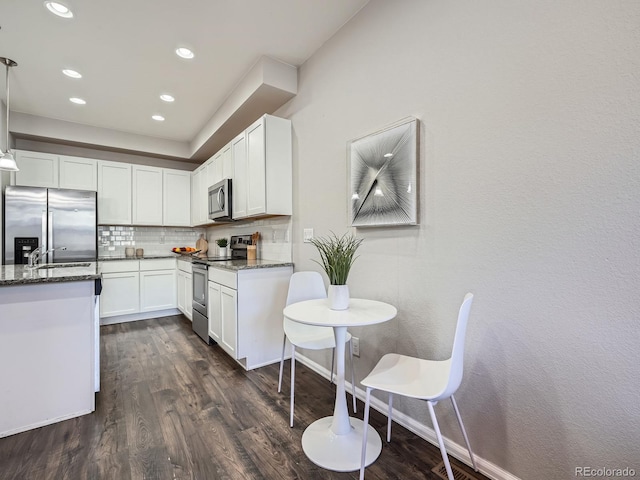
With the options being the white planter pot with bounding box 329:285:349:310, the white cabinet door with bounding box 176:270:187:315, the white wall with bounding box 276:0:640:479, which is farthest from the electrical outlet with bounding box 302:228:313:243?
the white cabinet door with bounding box 176:270:187:315

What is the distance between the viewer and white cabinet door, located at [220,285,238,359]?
2.62 meters

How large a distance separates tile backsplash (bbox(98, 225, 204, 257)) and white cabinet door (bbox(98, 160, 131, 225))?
0.35 meters

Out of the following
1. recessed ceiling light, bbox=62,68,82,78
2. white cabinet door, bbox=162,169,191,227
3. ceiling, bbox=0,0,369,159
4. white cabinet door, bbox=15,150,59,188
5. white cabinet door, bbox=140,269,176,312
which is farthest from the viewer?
white cabinet door, bbox=162,169,191,227

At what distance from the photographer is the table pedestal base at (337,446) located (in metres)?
1.51

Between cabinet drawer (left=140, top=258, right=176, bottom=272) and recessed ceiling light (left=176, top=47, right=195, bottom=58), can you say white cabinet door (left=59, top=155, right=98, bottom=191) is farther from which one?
recessed ceiling light (left=176, top=47, right=195, bottom=58)

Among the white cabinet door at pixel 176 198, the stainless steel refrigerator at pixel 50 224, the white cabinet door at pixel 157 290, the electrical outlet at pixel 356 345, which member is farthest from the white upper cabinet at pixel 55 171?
the electrical outlet at pixel 356 345

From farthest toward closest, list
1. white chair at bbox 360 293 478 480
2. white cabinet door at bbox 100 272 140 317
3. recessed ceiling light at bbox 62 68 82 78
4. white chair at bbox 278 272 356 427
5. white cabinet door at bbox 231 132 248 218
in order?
white cabinet door at bbox 100 272 140 317 → white cabinet door at bbox 231 132 248 218 → recessed ceiling light at bbox 62 68 82 78 → white chair at bbox 278 272 356 427 → white chair at bbox 360 293 478 480

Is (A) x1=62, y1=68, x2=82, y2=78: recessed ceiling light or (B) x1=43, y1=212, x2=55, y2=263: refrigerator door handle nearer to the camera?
(A) x1=62, y1=68, x2=82, y2=78: recessed ceiling light

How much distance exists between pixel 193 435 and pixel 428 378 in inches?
55.4

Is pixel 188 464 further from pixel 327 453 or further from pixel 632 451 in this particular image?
pixel 632 451

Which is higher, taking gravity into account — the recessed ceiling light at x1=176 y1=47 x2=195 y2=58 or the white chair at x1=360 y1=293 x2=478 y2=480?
the recessed ceiling light at x1=176 y1=47 x2=195 y2=58

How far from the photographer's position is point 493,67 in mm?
1425

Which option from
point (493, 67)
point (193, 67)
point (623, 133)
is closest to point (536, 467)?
point (623, 133)

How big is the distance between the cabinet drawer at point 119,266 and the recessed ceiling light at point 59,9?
287 cm
